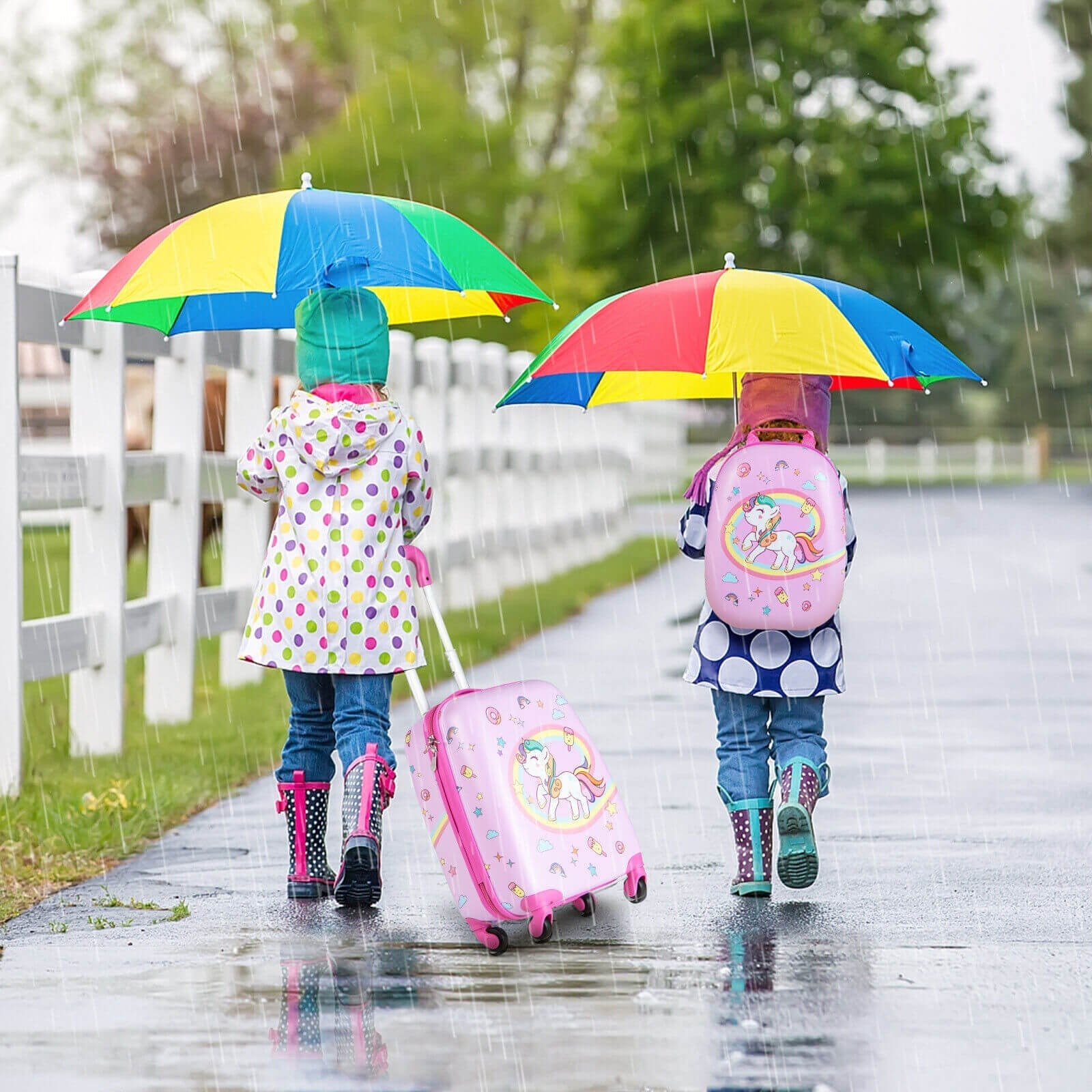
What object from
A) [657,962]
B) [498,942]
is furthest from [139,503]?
[657,962]

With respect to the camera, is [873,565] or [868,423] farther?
[868,423]

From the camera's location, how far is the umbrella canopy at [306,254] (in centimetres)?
566

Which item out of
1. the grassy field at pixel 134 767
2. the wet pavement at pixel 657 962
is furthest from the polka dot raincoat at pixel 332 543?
the grassy field at pixel 134 767

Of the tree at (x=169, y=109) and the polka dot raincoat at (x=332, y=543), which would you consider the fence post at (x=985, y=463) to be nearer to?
the tree at (x=169, y=109)

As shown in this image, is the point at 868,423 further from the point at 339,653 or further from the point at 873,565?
the point at 339,653

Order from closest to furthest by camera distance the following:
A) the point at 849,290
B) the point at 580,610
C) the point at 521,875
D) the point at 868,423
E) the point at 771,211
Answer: the point at 521,875, the point at 849,290, the point at 580,610, the point at 771,211, the point at 868,423

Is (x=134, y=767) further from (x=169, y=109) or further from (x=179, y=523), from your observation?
(x=169, y=109)

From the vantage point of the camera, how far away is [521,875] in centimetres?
520

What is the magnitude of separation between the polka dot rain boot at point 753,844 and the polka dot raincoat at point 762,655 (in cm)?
32

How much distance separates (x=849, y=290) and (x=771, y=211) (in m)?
41.8

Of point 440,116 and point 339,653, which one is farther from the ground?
point 440,116

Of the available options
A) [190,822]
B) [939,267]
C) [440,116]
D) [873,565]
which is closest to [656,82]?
[939,267]

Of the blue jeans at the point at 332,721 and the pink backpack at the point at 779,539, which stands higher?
the pink backpack at the point at 779,539

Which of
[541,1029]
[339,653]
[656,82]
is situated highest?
[656,82]
